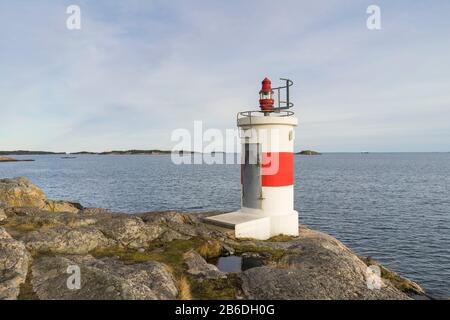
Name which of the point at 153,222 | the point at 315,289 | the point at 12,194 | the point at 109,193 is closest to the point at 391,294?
the point at 315,289

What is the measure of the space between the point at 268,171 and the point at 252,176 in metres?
1.02

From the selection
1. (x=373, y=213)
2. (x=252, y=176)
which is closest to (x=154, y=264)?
(x=252, y=176)

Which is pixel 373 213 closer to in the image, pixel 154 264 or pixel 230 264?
pixel 230 264

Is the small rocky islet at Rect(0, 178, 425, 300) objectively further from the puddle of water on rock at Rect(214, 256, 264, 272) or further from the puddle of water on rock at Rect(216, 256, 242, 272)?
the puddle of water on rock at Rect(216, 256, 242, 272)

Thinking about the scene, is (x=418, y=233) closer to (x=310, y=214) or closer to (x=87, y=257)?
(x=310, y=214)

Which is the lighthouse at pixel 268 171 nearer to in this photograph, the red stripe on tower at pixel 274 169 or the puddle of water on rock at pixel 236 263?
the red stripe on tower at pixel 274 169

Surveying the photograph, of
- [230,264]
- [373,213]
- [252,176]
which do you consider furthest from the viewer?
[373,213]

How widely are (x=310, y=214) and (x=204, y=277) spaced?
1366 inches

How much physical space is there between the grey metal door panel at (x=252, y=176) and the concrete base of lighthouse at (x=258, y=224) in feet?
2.48

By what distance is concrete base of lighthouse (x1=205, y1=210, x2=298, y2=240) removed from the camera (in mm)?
→ 16303

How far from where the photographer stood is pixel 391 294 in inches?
337

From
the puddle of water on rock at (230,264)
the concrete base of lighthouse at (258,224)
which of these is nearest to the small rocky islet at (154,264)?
the puddle of water on rock at (230,264)

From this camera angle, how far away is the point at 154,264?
371 inches

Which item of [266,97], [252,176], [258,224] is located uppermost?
[266,97]
